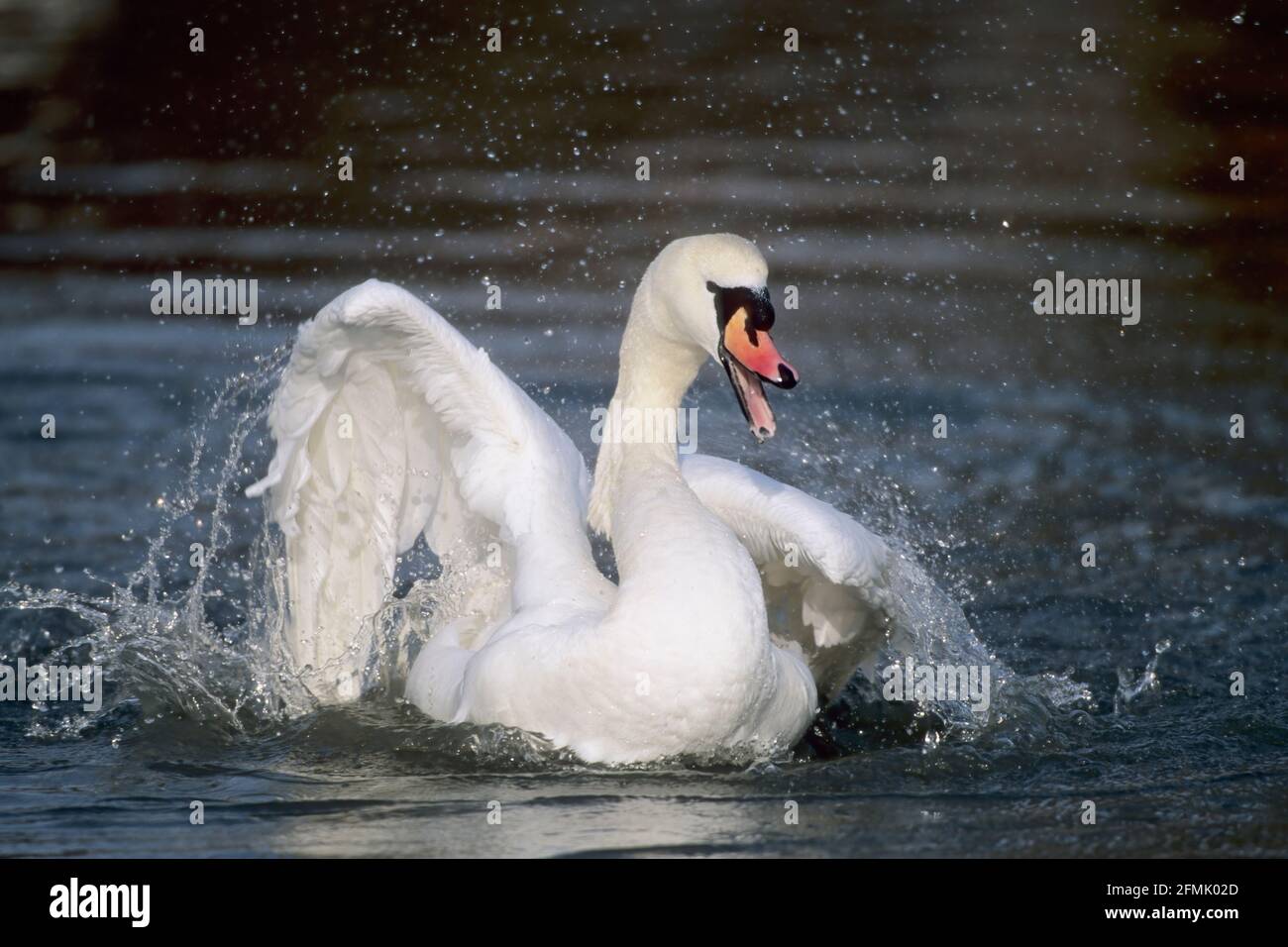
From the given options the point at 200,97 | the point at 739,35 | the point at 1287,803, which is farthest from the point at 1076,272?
the point at 1287,803

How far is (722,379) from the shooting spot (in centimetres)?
1135

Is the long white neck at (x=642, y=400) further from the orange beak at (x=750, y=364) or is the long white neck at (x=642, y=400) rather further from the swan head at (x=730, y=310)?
the orange beak at (x=750, y=364)

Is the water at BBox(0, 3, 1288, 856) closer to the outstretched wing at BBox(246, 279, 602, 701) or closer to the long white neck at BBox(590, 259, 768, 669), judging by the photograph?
the outstretched wing at BBox(246, 279, 602, 701)

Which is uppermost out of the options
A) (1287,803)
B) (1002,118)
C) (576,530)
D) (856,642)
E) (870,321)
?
(1002,118)

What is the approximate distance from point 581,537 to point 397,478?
2.61 feet

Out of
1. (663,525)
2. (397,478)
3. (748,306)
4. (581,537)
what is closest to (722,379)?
(397,478)

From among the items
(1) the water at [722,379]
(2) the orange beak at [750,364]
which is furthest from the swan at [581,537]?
(1) the water at [722,379]

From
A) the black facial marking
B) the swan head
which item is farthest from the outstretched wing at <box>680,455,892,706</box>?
the black facial marking

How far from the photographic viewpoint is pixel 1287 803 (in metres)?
5.58

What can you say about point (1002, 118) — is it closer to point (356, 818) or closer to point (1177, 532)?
point (1177, 532)

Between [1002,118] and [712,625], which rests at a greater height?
[1002,118]

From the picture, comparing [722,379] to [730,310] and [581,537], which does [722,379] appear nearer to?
[581,537]

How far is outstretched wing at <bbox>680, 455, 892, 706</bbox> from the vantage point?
5941 millimetres

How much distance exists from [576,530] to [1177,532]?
4056 mm
